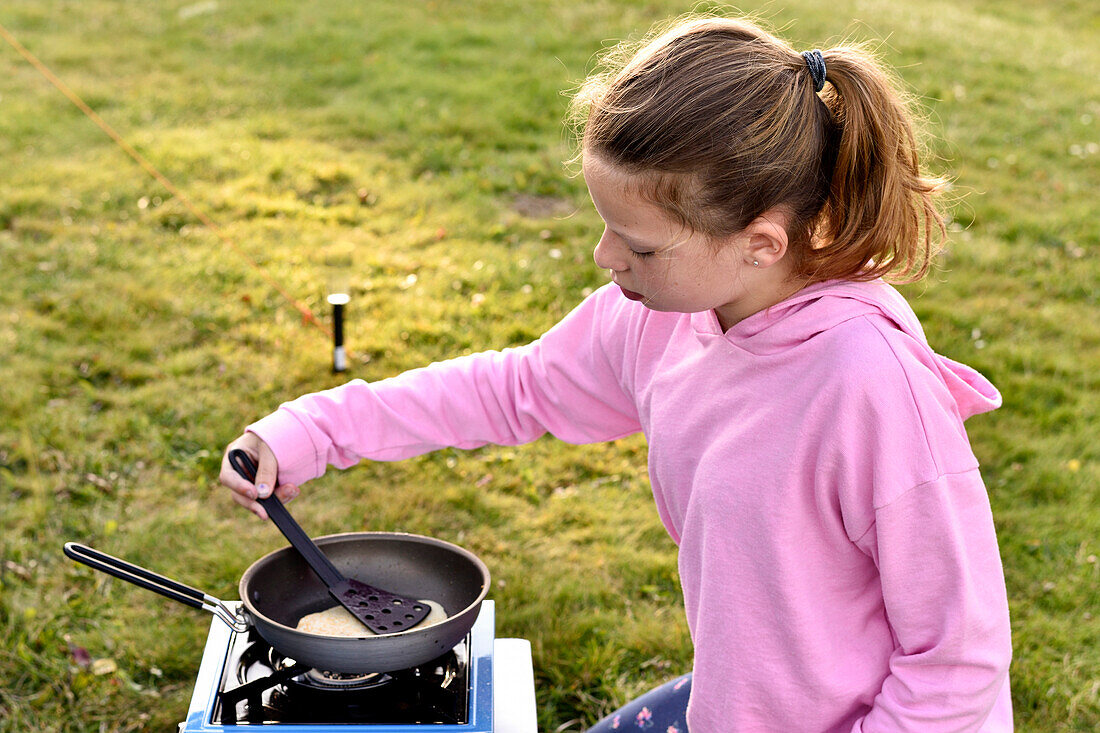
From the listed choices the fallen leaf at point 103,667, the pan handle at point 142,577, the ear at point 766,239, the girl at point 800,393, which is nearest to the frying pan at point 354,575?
the pan handle at point 142,577

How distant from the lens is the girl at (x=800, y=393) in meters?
1.29

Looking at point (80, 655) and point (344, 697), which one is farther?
point (80, 655)

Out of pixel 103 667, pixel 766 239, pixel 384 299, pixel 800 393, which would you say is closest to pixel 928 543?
pixel 800 393

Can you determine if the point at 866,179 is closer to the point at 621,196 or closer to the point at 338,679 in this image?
the point at 621,196

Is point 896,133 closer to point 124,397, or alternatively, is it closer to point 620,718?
point 620,718

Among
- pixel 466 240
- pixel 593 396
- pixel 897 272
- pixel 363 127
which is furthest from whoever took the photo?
pixel 363 127

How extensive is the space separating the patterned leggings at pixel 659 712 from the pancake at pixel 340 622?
1.26ft

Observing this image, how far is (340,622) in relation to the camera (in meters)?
1.72


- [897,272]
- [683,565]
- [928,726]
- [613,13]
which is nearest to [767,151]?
[897,272]

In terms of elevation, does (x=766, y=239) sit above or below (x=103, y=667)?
above

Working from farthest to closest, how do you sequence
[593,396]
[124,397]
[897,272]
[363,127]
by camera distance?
[363,127]
[124,397]
[593,396]
[897,272]

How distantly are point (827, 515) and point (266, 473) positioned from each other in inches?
33.9

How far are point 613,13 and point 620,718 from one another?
6.41 metres

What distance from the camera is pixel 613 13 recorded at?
24.6 feet
